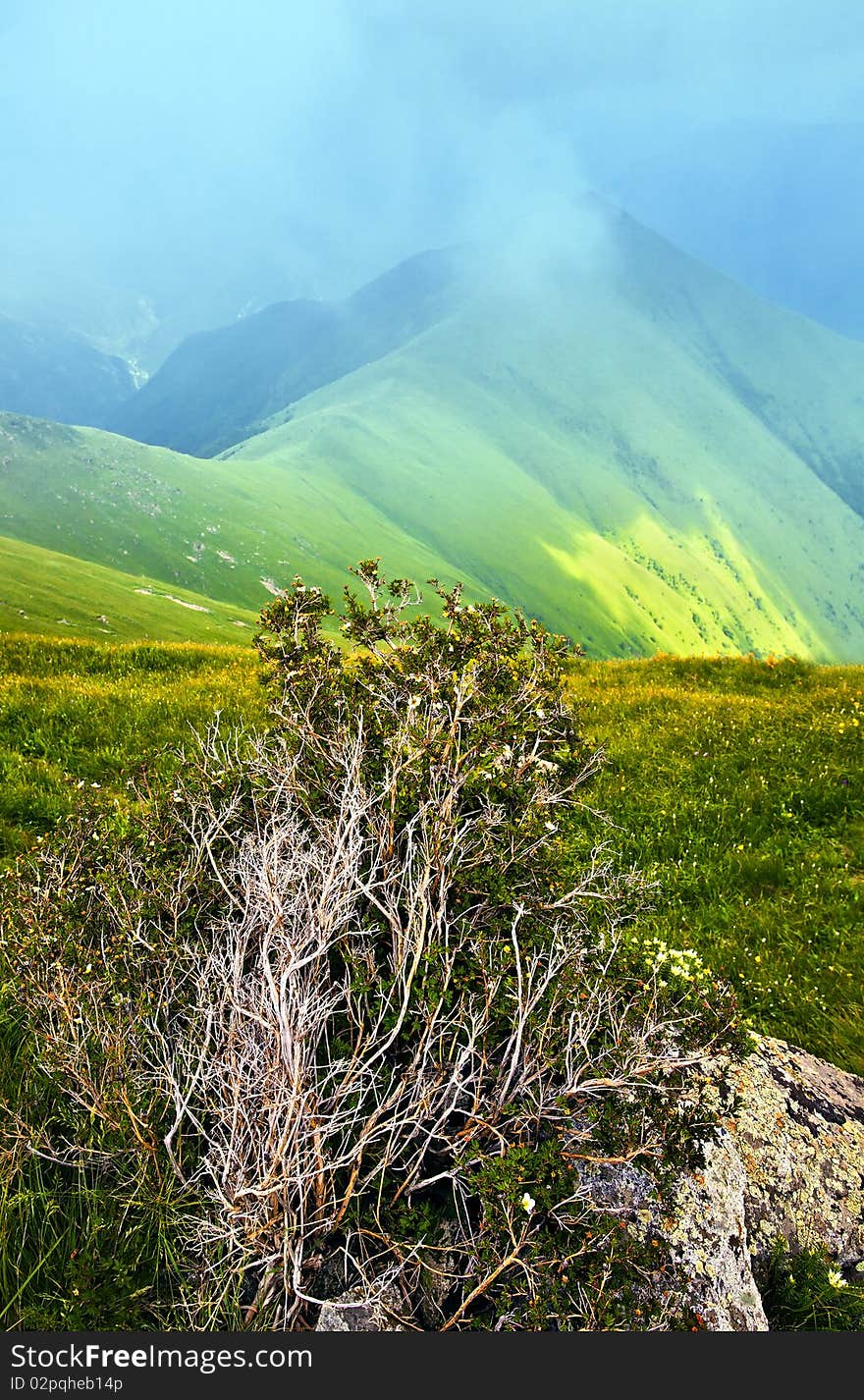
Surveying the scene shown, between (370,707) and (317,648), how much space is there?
0.68m

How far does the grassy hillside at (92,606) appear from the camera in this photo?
75500mm

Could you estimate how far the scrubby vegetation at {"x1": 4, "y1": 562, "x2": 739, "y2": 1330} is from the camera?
9.32 feet

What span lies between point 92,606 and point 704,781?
90906mm

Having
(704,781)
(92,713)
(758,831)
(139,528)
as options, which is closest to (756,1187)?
(758,831)

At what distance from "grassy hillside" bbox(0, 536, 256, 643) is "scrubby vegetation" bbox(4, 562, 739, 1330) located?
228 feet

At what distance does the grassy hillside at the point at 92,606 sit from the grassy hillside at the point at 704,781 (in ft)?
204

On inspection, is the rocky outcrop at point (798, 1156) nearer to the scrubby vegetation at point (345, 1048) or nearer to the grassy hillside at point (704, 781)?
the scrubby vegetation at point (345, 1048)

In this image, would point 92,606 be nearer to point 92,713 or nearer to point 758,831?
point 92,713

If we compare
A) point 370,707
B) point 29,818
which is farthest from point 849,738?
point 29,818

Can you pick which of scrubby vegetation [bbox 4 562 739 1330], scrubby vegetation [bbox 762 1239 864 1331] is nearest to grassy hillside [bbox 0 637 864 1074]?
scrubby vegetation [bbox 4 562 739 1330]

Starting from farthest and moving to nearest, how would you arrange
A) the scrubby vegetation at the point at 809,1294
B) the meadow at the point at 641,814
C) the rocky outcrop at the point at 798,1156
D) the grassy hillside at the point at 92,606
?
the grassy hillside at the point at 92,606 → the rocky outcrop at the point at 798,1156 → the scrubby vegetation at the point at 809,1294 → the meadow at the point at 641,814

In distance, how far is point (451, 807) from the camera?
3879 millimetres

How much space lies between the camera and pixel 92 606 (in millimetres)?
87250

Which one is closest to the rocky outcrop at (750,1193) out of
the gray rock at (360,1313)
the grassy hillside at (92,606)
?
the gray rock at (360,1313)
